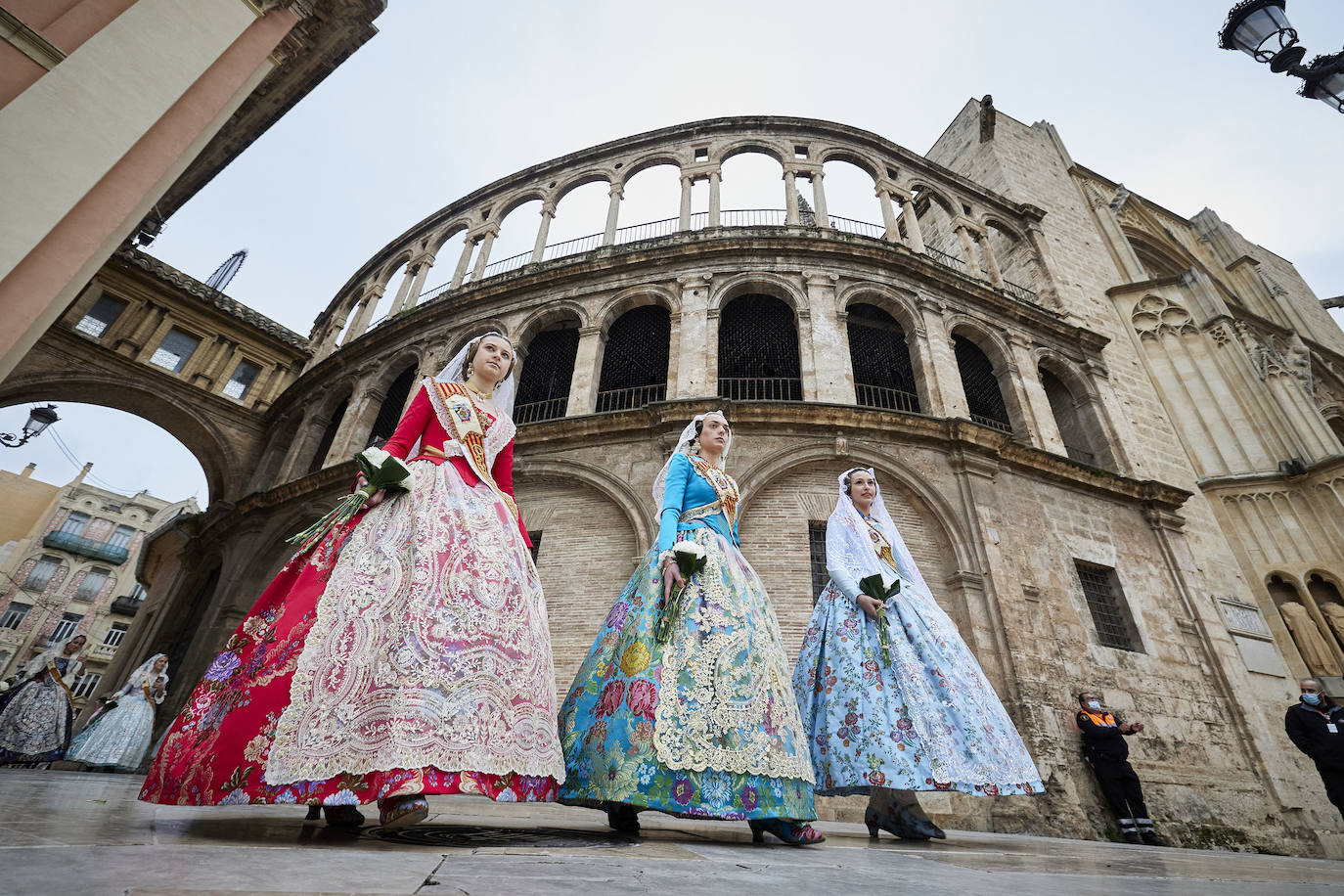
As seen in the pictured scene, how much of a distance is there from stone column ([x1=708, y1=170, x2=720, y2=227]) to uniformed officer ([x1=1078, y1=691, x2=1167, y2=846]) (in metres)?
10.1

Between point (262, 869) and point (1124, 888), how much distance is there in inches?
84.2

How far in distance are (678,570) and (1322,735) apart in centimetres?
679

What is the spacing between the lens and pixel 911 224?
13.3 m

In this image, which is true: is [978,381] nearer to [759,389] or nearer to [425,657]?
[759,389]

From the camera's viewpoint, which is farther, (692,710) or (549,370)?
(549,370)

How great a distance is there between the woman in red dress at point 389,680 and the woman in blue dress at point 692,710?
1.08ft

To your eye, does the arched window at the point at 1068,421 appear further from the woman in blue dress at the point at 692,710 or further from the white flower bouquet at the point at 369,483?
the white flower bouquet at the point at 369,483

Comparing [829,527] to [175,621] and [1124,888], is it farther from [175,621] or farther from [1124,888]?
[175,621]

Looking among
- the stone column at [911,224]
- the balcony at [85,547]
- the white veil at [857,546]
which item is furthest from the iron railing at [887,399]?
the balcony at [85,547]

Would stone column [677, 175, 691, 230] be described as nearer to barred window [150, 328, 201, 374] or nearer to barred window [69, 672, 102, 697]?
barred window [150, 328, 201, 374]

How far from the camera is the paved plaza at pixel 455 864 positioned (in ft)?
3.35

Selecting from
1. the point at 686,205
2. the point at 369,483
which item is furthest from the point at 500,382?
the point at 686,205

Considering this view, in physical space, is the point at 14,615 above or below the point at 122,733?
above

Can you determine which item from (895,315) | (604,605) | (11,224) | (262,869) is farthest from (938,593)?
(11,224)
